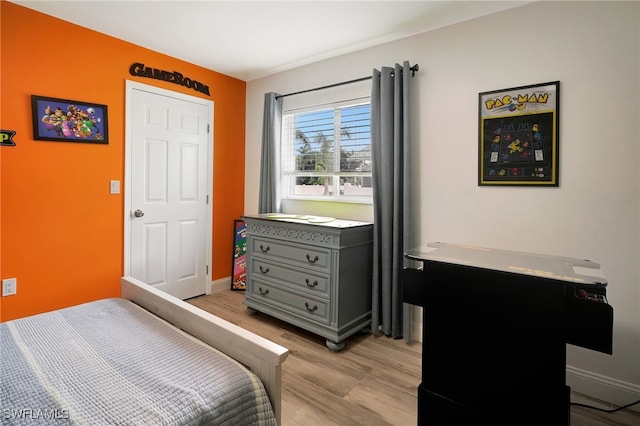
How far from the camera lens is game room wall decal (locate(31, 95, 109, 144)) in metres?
2.50

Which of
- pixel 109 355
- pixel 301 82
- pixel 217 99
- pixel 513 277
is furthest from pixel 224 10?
pixel 513 277

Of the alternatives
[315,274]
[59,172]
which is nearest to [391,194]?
[315,274]

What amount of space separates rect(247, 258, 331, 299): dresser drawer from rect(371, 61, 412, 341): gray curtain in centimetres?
46

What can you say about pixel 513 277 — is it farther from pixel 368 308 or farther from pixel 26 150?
pixel 26 150

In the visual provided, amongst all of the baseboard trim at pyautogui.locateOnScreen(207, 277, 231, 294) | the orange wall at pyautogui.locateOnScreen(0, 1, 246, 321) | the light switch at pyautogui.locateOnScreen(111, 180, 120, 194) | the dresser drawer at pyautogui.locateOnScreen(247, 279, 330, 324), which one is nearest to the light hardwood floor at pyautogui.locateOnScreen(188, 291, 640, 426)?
the dresser drawer at pyautogui.locateOnScreen(247, 279, 330, 324)

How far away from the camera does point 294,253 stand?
2.78 meters

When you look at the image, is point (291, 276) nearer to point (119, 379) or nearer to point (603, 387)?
point (119, 379)

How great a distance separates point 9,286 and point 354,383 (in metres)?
2.58

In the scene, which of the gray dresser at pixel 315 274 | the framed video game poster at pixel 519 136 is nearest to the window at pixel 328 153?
the gray dresser at pixel 315 274

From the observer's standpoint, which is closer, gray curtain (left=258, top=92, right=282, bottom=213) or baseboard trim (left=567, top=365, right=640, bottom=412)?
baseboard trim (left=567, top=365, right=640, bottom=412)

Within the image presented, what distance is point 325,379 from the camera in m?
2.13

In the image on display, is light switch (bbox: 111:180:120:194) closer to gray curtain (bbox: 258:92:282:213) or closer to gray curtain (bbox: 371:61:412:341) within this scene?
gray curtain (bbox: 258:92:282:213)

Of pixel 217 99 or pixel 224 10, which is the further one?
pixel 217 99

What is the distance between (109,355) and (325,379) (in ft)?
4.36
